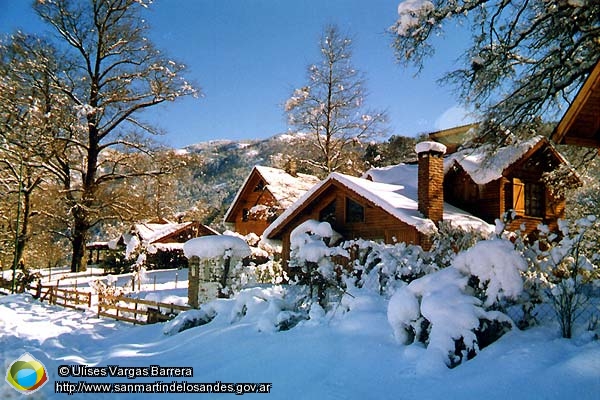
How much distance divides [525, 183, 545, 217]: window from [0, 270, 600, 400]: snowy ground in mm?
14983

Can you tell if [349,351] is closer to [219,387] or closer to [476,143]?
[219,387]

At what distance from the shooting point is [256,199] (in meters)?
28.8

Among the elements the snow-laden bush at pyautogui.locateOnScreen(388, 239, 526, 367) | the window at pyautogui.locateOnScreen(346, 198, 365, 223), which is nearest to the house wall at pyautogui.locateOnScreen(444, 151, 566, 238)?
the window at pyautogui.locateOnScreen(346, 198, 365, 223)

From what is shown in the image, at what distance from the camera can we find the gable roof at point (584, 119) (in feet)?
23.4

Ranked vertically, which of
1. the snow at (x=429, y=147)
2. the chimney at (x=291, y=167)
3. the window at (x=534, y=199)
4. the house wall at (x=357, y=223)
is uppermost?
the chimney at (x=291, y=167)

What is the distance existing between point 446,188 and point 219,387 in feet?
52.7

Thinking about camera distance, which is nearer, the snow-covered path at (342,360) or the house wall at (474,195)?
the snow-covered path at (342,360)

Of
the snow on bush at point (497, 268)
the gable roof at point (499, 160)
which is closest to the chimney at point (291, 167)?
the gable roof at point (499, 160)

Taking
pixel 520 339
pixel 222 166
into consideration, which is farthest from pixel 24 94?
pixel 222 166

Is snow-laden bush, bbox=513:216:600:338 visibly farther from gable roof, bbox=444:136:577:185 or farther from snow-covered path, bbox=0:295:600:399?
gable roof, bbox=444:136:577:185

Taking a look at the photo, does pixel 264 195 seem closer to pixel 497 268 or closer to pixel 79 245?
pixel 79 245

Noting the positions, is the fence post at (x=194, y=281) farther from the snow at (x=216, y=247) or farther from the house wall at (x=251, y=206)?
the house wall at (x=251, y=206)

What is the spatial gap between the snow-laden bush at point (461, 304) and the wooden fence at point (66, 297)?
14.1 m

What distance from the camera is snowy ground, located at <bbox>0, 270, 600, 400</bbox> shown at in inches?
176
